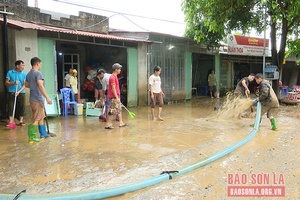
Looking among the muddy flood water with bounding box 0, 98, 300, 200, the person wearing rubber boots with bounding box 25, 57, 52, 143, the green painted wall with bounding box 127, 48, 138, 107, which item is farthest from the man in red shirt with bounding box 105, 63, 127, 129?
the green painted wall with bounding box 127, 48, 138, 107

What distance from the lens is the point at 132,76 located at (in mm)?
12172

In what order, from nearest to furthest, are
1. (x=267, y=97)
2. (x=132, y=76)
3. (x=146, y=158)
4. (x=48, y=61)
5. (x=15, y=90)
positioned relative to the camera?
(x=146, y=158) → (x=267, y=97) → (x=15, y=90) → (x=48, y=61) → (x=132, y=76)

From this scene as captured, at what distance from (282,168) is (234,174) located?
0.85 metres

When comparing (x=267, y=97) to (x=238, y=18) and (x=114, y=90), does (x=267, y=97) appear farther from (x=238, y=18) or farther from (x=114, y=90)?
(x=238, y=18)

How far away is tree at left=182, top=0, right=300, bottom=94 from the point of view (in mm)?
11016

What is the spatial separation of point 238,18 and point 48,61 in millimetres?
8379

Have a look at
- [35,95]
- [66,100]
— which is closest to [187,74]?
[66,100]

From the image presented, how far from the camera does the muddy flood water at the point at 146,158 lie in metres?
3.73

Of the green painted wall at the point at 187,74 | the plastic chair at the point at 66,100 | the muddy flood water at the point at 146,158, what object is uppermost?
the green painted wall at the point at 187,74

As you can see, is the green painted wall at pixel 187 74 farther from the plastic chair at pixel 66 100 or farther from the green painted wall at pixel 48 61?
the green painted wall at pixel 48 61

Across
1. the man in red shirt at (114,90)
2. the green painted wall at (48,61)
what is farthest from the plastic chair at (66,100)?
the man in red shirt at (114,90)

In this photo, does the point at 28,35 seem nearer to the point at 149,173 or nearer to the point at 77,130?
the point at 77,130

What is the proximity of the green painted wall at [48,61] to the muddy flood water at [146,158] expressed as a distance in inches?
63.0

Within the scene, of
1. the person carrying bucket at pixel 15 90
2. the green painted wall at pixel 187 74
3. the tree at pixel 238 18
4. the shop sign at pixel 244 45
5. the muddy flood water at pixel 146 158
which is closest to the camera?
the muddy flood water at pixel 146 158
